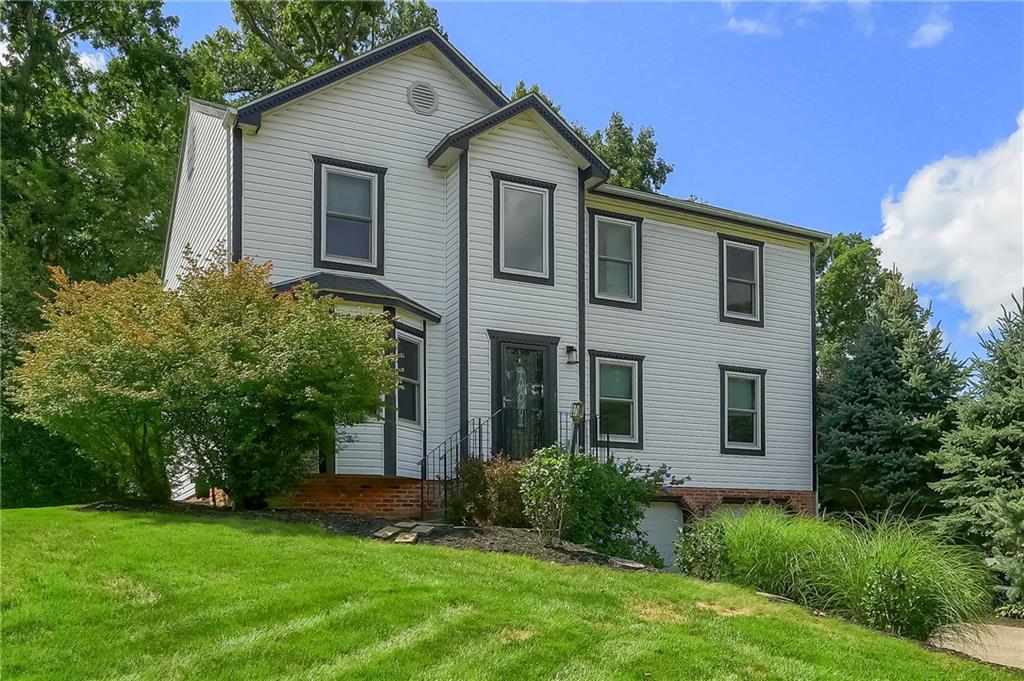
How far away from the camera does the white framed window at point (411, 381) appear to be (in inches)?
585

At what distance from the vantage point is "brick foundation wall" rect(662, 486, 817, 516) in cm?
1786

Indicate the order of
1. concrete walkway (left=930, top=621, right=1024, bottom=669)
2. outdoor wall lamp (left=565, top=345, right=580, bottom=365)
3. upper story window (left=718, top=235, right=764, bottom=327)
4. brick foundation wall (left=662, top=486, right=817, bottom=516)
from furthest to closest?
1. upper story window (left=718, top=235, right=764, bottom=327)
2. brick foundation wall (left=662, top=486, right=817, bottom=516)
3. outdoor wall lamp (left=565, top=345, right=580, bottom=365)
4. concrete walkway (left=930, top=621, right=1024, bottom=669)

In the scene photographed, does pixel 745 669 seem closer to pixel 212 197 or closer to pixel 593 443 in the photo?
pixel 593 443

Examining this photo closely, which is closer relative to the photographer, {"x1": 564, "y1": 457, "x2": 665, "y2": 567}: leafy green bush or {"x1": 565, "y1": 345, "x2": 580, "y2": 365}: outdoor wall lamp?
{"x1": 564, "y1": 457, "x2": 665, "y2": 567}: leafy green bush

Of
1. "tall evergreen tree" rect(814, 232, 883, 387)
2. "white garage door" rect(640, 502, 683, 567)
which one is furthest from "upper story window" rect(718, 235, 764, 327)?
"tall evergreen tree" rect(814, 232, 883, 387)

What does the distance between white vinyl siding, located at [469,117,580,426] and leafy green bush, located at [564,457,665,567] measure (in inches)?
134

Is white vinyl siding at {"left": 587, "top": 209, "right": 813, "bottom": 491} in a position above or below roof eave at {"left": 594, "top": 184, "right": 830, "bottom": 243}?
below

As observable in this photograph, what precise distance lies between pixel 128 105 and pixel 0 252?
8425 mm

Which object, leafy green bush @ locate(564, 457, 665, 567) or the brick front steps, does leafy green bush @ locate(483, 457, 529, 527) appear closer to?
leafy green bush @ locate(564, 457, 665, 567)

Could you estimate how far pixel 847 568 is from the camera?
976cm

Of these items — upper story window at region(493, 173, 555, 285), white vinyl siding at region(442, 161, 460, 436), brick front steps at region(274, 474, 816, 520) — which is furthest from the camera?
upper story window at region(493, 173, 555, 285)

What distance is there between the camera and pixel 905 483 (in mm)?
17484

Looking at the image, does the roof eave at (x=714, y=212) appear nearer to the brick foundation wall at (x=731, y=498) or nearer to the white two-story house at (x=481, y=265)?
the white two-story house at (x=481, y=265)

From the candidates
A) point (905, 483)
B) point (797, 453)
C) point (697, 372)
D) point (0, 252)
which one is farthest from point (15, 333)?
point (905, 483)
